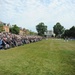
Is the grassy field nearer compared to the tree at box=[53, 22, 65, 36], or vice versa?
the grassy field

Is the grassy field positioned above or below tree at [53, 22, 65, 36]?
below

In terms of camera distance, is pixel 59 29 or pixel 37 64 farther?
pixel 59 29

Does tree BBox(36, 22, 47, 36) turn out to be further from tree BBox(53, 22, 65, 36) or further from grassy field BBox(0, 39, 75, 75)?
grassy field BBox(0, 39, 75, 75)

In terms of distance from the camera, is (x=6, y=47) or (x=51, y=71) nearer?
(x=51, y=71)

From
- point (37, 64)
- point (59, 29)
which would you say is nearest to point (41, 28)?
point (59, 29)

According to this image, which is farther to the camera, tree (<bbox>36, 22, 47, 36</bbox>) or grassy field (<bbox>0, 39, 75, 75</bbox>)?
tree (<bbox>36, 22, 47, 36</bbox>)

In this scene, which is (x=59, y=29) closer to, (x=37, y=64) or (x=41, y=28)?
(x=41, y=28)

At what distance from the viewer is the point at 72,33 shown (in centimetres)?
13362

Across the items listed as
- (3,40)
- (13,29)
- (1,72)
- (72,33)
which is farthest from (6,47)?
(72,33)

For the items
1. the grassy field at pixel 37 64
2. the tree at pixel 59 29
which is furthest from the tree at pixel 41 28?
the grassy field at pixel 37 64

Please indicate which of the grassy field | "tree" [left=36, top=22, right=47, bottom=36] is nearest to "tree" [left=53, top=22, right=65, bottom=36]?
"tree" [left=36, top=22, right=47, bottom=36]

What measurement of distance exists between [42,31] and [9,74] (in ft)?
501

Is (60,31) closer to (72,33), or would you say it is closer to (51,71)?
(72,33)

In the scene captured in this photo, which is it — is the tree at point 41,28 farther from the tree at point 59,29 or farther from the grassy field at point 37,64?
the grassy field at point 37,64
